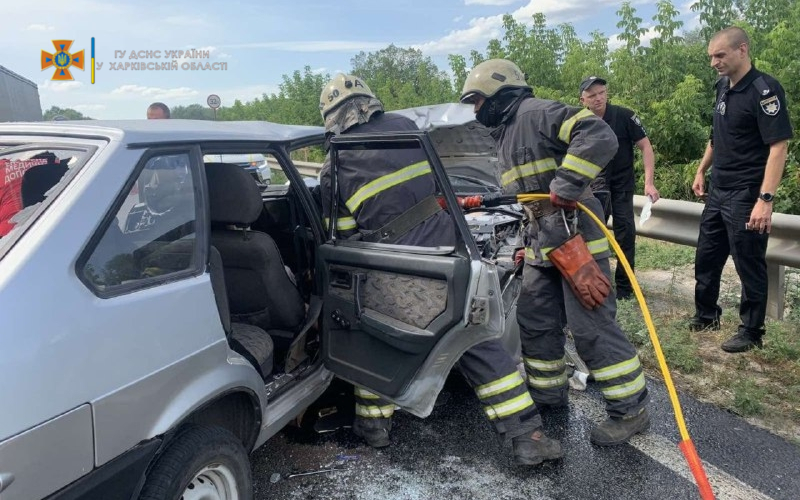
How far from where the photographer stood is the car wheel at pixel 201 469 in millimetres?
1743

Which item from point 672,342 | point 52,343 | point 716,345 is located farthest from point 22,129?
point 716,345

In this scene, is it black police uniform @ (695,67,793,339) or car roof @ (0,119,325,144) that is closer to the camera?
car roof @ (0,119,325,144)

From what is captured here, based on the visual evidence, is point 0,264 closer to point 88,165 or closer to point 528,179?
point 88,165

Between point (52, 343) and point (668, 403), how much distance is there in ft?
9.65

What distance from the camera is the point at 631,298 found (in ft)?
15.5

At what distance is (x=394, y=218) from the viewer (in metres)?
2.79

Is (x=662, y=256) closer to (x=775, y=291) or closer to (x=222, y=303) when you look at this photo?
(x=775, y=291)

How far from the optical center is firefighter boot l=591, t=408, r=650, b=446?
2.79 metres

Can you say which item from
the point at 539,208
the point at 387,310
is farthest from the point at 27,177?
the point at 539,208

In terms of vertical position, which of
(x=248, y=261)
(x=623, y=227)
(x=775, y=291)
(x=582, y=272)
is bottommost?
(x=775, y=291)

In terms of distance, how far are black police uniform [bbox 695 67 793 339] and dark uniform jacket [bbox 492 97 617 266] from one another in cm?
126

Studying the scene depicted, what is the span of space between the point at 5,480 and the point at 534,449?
Answer: 1.99 metres

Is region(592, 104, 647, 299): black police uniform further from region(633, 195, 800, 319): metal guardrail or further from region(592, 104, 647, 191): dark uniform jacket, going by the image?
region(633, 195, 800, 319): metal guardrail

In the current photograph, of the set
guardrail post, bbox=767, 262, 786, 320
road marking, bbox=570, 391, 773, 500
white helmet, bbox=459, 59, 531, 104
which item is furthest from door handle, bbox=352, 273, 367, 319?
guardrail post, bbox=767, 262, 786, 320
